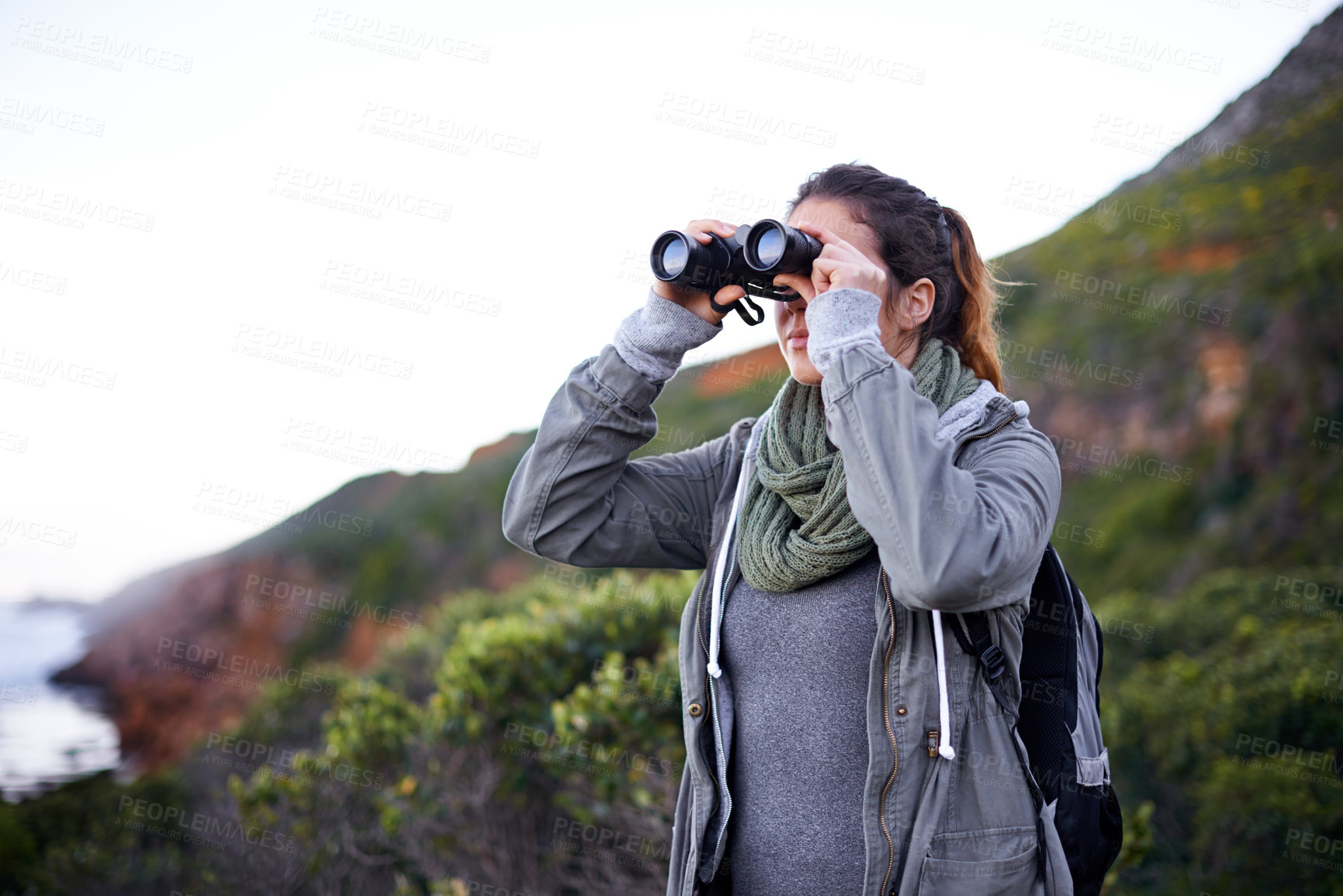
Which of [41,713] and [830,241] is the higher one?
[830,241]

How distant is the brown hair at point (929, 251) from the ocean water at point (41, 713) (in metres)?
4.92

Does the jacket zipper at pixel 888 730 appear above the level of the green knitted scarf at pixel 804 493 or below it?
below

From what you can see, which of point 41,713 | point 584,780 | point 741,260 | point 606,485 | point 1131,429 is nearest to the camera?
point 741,260

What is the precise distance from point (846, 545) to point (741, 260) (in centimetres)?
63

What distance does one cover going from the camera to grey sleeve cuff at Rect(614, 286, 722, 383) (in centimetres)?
180

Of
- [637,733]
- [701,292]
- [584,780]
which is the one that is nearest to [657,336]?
[701,292]

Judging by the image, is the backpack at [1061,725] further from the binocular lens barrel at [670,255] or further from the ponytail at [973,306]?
the binocular lens barrel at [670,255]

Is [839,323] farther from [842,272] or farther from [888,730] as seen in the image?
[888,730]

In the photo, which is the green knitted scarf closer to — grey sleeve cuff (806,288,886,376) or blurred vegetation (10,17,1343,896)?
grey sleeve cuff (806,288,886,376)

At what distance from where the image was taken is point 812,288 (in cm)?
160

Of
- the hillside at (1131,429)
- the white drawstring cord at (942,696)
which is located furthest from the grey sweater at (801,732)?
the hillside at (1131,429)

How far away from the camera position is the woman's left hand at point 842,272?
150 centimetres

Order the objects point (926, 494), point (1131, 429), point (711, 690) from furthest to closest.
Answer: point (1131, 429) → point (711, 690) → point (926, 494)

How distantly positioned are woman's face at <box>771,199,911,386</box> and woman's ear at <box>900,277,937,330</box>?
3 cm
